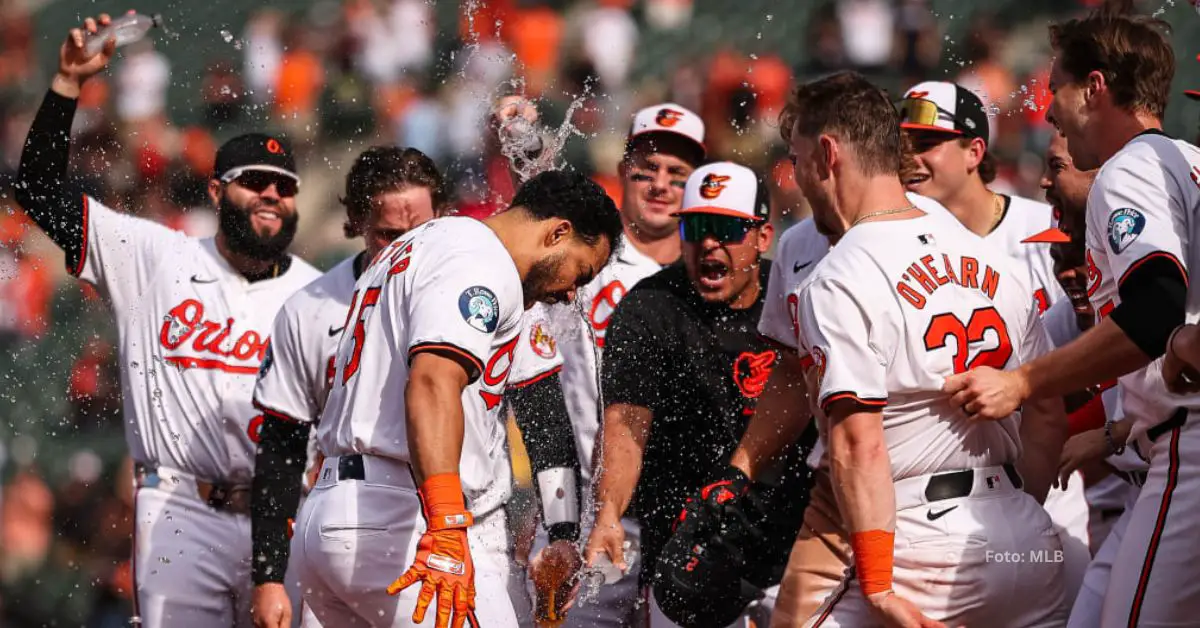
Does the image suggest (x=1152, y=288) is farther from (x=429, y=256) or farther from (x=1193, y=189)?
(x=429, y=256)

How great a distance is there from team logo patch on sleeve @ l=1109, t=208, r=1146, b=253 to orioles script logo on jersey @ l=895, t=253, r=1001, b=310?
0.99 ft

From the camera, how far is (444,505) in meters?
3.34

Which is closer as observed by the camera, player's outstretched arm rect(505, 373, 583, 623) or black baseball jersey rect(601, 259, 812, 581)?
player's outstretched arm rect(505, 373, 583, 623)

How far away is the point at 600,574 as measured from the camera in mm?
5012

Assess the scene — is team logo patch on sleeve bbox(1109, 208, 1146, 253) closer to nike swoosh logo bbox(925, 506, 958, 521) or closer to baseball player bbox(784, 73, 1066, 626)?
baseball player bbox(784, 73, 1066, 626)

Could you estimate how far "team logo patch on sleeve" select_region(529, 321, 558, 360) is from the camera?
15.7ft

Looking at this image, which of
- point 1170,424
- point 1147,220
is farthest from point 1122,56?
point 1170,424

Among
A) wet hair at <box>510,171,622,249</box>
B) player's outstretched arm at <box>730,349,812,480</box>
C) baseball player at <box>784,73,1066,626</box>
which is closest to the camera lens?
baseball player at <box>784,73,1066,626</box>

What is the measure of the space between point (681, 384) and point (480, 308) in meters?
1.86

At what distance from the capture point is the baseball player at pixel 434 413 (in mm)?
3367

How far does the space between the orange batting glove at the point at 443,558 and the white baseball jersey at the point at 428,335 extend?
10.0 inches

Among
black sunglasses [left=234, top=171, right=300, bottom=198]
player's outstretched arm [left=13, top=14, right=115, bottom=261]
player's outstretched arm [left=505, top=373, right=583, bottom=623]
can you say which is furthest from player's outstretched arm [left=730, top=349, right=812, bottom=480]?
player's outstretched arm [left=13, top=14, right=115, bottom=261]

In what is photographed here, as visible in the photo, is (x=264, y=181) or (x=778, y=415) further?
(x=264, y=181)

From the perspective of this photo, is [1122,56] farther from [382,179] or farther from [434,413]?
[382,179]
